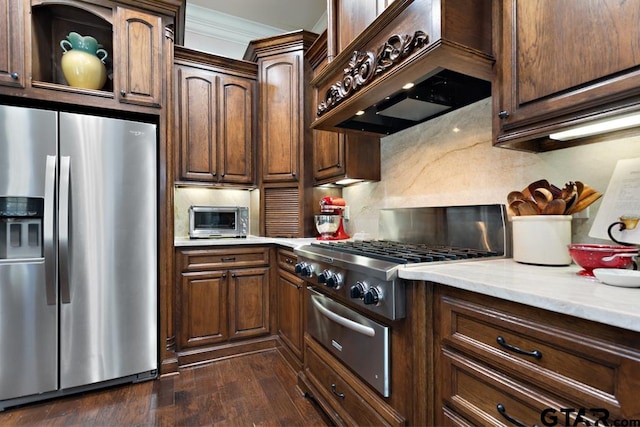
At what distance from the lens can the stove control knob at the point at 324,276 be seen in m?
1.52

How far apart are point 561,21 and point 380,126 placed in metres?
1.17

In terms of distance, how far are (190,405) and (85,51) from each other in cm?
240

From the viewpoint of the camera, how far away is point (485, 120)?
1.56m

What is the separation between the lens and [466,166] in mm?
1666

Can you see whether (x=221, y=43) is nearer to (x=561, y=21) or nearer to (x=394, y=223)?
(x=394, y=223)

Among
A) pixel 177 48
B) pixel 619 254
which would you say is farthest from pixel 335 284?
pixel 177 48

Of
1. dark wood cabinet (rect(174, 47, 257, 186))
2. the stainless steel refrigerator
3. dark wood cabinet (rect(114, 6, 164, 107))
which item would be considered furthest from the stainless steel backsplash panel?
dark wood cabinet (rect(114, 6, 164, 107))

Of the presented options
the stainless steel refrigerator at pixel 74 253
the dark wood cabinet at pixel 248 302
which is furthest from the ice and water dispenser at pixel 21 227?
the dark wood cabinet at pixel 248 302

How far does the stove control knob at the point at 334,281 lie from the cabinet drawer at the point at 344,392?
404mm

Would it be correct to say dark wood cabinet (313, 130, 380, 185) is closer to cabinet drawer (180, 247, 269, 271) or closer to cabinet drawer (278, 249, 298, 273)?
cabinet drawer (278, 249, 298, 273)

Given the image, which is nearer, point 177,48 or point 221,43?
point 177,48

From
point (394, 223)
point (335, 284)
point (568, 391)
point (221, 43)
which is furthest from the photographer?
point (221, 43)

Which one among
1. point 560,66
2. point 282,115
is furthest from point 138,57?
point 560,66

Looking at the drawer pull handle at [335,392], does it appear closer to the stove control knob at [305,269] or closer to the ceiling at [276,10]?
the stove control knob at [305,269]
